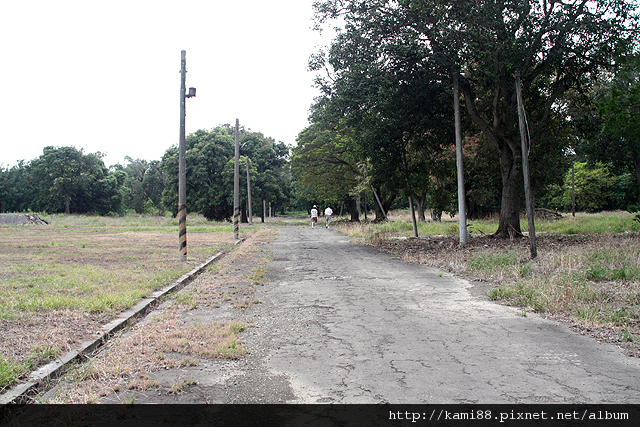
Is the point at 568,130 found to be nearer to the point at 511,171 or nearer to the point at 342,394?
the point at 511,171

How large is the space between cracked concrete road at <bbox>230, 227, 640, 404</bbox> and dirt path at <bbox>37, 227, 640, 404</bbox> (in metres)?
0.01

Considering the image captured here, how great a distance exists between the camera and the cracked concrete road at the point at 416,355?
3.77 meters

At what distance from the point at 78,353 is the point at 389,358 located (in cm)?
321

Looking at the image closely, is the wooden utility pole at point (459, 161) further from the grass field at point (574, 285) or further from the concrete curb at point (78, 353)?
the concrete curb at point (78, 353)

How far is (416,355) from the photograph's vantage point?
4.77 metres

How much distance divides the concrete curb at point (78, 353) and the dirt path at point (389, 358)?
27.7 inches

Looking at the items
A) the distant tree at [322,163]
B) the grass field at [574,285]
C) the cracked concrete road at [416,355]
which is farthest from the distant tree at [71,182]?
the cracked concrete road at [416,355]

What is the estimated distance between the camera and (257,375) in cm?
425

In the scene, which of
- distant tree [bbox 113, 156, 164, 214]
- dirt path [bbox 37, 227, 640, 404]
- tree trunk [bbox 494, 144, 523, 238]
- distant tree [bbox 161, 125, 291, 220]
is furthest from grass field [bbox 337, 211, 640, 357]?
distant tree [bbox 113, 156, 164, 214]

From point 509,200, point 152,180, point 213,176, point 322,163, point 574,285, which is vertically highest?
point 152,180

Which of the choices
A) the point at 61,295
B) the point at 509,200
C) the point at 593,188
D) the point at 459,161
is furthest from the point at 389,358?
the point at 593,188

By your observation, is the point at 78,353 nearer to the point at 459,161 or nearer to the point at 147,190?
the point at 459,161

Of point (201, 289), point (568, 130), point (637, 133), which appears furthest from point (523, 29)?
point (201, 289)

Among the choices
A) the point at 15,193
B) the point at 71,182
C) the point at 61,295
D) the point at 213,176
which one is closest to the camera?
the point at 61,295
